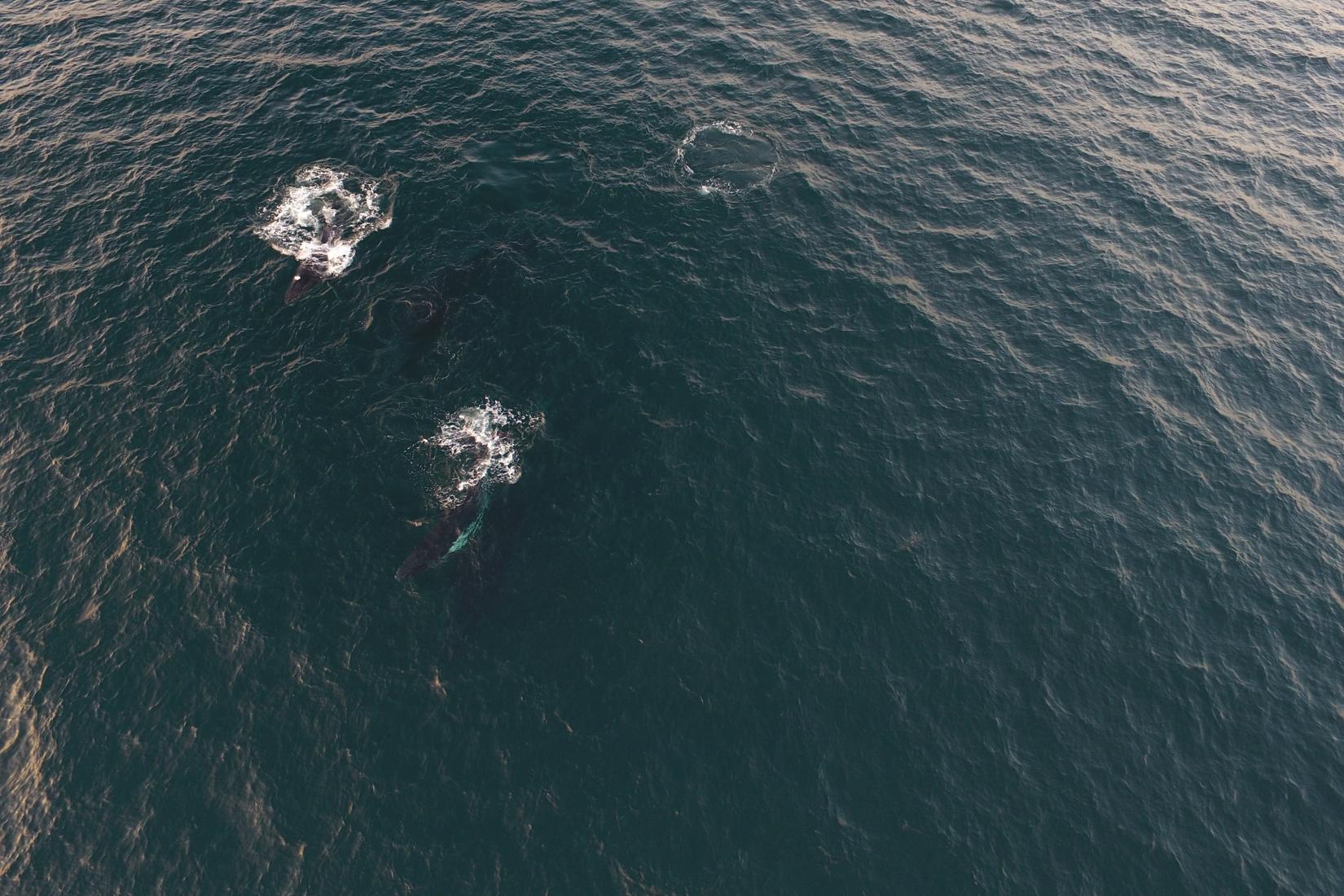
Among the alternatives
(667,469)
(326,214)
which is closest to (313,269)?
(326,214)

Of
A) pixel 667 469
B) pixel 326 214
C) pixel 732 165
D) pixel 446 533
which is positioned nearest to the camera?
pixel 446 533

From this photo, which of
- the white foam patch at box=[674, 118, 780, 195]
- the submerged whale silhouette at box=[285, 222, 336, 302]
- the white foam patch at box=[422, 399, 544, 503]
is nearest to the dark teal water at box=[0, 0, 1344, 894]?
the white foam patch at box=[674, 118, 780, 195]

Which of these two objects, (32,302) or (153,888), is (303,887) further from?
(32,302)

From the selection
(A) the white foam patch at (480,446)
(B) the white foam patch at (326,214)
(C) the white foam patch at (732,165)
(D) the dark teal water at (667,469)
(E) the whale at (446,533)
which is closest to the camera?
(D) the dark teal water at (667,469)

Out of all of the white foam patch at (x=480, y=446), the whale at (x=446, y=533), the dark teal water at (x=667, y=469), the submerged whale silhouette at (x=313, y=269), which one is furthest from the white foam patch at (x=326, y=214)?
the whale at (x=446, y=533)

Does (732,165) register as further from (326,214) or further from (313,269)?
(313,269)

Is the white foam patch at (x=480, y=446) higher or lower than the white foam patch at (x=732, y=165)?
lower

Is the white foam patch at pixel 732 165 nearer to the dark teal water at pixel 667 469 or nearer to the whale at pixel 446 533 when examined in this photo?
the dark teal water at pixel 667 469

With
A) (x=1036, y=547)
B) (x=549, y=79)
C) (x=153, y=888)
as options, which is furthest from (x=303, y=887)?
(x=549, y=79)
